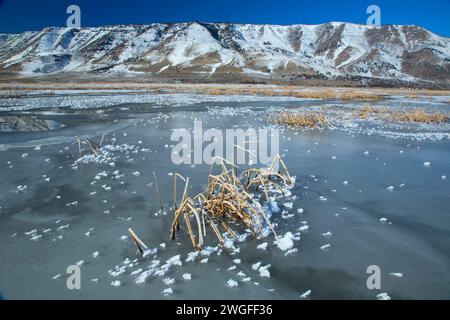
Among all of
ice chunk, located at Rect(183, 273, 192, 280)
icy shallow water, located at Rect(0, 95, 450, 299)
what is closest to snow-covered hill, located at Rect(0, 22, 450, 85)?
icy shallow water, located at Rect(0, 95, 450, 299)

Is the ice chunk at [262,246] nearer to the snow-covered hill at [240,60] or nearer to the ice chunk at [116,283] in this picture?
the ice chunk at [116,283]

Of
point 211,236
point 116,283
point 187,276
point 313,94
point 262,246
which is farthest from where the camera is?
point 313,94

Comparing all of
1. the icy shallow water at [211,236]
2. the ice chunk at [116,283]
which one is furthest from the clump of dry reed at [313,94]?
the ice chunk at [116,283]

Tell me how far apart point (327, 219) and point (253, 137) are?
975cm

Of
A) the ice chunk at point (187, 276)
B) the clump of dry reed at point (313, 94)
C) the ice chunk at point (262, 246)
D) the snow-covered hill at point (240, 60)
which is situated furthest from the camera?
the snow-covered hill at point (240, 60)

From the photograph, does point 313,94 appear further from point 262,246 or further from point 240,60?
point 240,60

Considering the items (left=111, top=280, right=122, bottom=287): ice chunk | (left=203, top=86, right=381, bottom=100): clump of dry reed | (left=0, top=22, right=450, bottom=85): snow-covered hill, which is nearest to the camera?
(left=111, top=280, right=122, bottom=287): ice chunk

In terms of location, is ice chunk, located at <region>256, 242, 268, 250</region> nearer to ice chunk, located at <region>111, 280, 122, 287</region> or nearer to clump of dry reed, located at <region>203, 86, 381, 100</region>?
ice chunk, located at <region>111, 280, 122, 287</region>

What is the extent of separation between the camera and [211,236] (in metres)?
6.38

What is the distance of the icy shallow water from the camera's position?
4.98 meters

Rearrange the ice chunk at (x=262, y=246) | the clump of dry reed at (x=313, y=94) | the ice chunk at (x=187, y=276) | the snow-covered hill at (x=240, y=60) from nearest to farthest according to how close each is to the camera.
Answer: the ice chunk at (x=187, y=276) < the ice chunk at (x=262, y=246) < the clump of dry reed at (x=313, y=94) < the snow-covered hill at (x=240, y=60)

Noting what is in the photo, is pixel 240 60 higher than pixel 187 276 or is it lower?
higher

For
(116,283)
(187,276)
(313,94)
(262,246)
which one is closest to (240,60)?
(313,94)

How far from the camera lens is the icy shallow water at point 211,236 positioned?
4.98 meters
